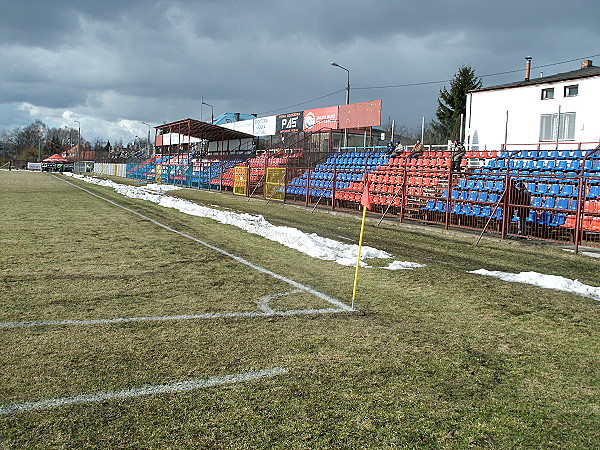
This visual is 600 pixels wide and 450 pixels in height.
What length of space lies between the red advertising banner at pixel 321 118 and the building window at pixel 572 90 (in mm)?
17513

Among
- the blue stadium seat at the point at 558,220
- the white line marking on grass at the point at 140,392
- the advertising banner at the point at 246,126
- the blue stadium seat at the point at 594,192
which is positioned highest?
the advertising banner at the point at 246,126

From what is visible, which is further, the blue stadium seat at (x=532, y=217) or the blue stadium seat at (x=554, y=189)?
the blue stadium seat at (x=554, y=189)

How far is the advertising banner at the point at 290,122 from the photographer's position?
4929 cm

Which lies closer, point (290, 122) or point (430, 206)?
point (430, 206)

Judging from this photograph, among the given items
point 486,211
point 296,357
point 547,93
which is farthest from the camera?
point 547,93

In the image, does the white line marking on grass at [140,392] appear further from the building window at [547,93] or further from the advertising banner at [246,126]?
the advertising banner at [246,126]

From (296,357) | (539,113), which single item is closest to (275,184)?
(539,113)

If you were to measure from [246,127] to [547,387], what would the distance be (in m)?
58.2

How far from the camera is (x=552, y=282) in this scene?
8148mm

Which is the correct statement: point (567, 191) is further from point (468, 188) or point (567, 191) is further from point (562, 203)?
point (468, 188)

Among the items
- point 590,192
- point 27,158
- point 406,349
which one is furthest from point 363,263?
point 27,158

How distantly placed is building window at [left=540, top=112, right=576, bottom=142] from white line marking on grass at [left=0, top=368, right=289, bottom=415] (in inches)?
1081

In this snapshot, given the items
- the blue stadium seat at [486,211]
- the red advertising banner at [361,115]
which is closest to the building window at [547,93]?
the red advertising banner at [361,115]

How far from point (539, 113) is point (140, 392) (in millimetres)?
31086
